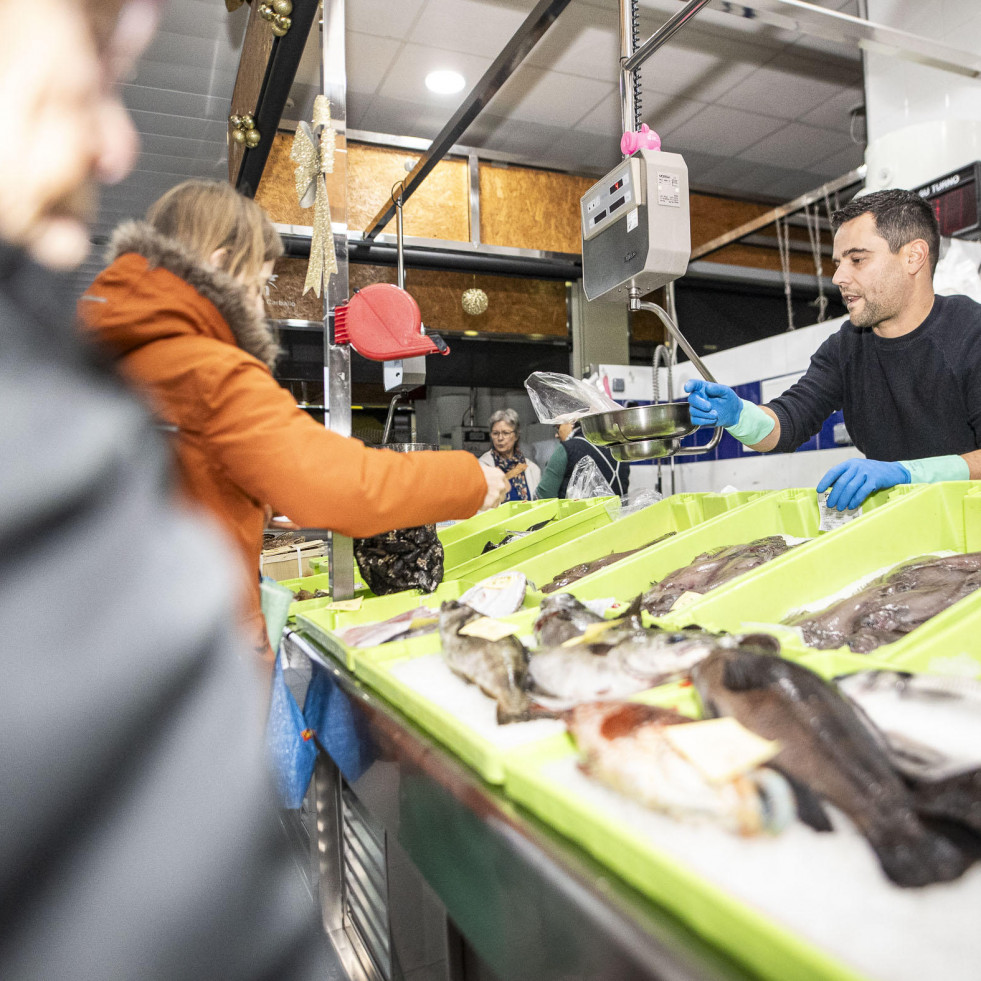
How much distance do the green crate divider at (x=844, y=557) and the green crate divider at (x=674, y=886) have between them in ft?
2.16

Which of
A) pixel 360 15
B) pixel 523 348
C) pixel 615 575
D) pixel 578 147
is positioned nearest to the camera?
pixel 615 575

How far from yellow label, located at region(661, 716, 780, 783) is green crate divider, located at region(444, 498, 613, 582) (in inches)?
59.4

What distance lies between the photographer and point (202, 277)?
121cm

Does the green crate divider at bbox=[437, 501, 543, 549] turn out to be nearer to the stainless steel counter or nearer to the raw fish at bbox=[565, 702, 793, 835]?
the stainless steel counter

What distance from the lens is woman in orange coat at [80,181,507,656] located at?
1153mm

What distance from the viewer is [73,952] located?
0.27 metres

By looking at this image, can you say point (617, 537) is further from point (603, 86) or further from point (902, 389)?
point (603, 86)

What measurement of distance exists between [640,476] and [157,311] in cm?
619

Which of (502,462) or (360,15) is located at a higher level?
(360,15)

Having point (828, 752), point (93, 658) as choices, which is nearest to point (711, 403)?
point (828, 752)

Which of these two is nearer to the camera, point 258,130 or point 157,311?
point 157,311

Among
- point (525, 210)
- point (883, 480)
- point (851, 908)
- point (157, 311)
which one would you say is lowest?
point (851, 908)

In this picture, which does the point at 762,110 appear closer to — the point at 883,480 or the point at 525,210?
the point at 525,210

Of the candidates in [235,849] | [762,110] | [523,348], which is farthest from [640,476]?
[235,849]
